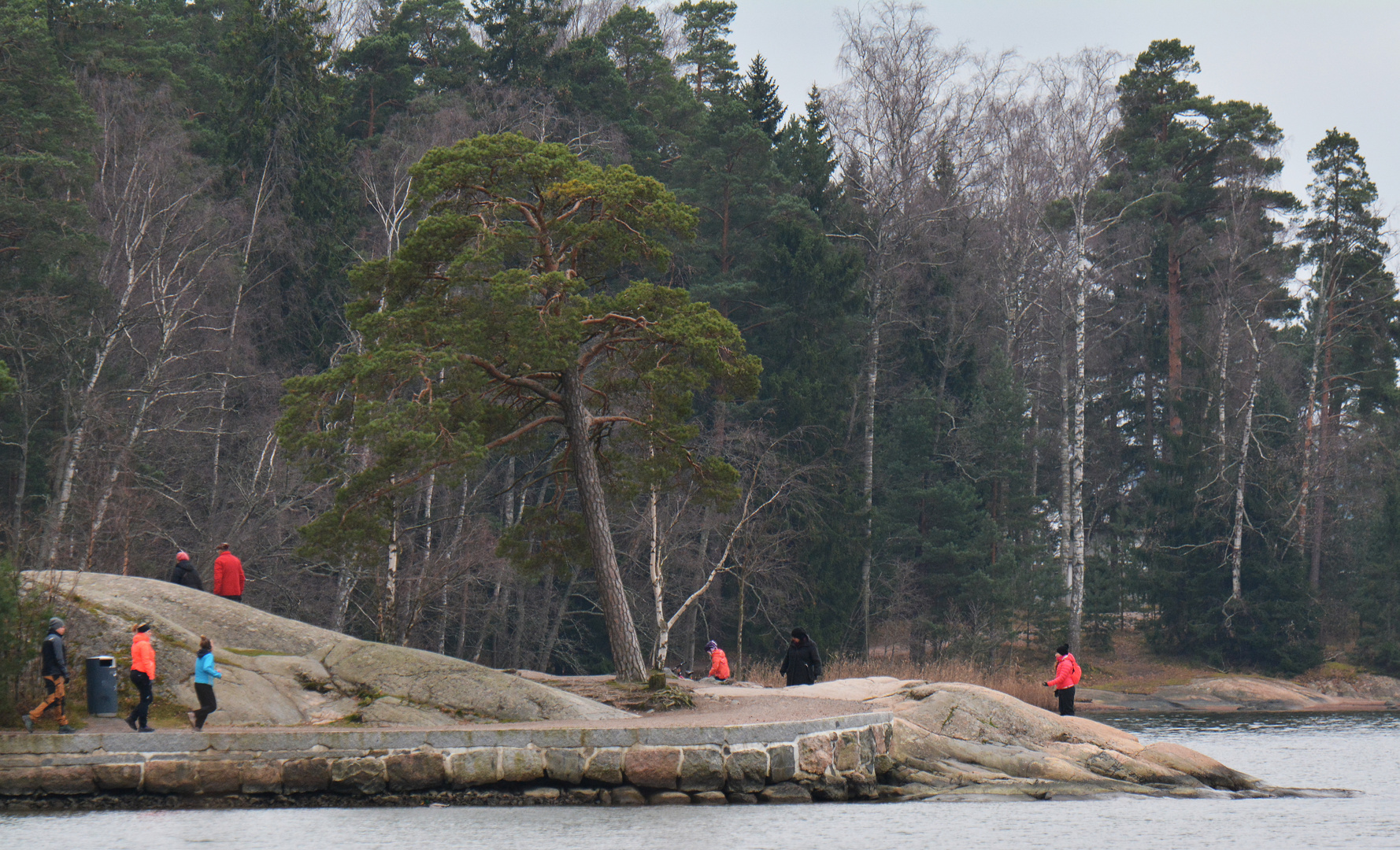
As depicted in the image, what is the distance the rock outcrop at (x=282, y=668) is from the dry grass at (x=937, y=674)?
14173mm

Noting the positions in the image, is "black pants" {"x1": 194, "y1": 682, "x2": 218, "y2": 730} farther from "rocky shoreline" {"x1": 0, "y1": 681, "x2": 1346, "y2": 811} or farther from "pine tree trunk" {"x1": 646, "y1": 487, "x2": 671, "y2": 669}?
"pine tree trunk" {"x1": 646, "y1": 487, "x2": 671, "y2": 669}

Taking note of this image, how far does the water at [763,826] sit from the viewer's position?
534 inches

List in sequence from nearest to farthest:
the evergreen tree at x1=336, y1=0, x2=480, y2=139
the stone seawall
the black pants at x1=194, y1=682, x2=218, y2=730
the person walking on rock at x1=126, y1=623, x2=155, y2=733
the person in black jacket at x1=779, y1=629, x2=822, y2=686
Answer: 1. the stone seawall
2. the person walking on rock at x1=126, y1=623, x2=155, y2=733
3. the black pants at x1=194, y1=682, x2=218, y2=730
4. the person in black jacket at x1=779, y1=629, x2=822, y2=686
5. the evergreen tree at x1=336, y1=0, x2=480, y2=139

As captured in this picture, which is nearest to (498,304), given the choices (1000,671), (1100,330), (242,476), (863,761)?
(863,761)

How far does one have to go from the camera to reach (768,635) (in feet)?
125

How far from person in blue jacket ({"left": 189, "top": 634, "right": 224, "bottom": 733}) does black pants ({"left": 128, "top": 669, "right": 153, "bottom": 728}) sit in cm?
57

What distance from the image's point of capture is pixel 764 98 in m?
46.2

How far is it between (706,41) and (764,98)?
11326 millimetres

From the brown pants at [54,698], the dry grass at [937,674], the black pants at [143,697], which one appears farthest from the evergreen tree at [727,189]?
the brown pants at [54,698]

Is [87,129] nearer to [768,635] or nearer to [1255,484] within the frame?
[768,635]

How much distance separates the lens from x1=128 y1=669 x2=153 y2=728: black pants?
16.1m

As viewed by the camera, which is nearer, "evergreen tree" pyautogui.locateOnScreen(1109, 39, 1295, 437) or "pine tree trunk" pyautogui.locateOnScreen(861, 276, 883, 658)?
"pine tree trunk" pyautogui.locateOnScreen(861, 276, 883, 658)

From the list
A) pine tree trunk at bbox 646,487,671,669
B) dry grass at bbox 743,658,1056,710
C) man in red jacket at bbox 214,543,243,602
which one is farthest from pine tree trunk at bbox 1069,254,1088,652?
man in red jacket at bbox 214,543,243,602

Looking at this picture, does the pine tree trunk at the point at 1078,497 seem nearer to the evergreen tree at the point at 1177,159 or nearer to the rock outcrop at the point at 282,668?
the evergreen tree at the point at 1177,159
